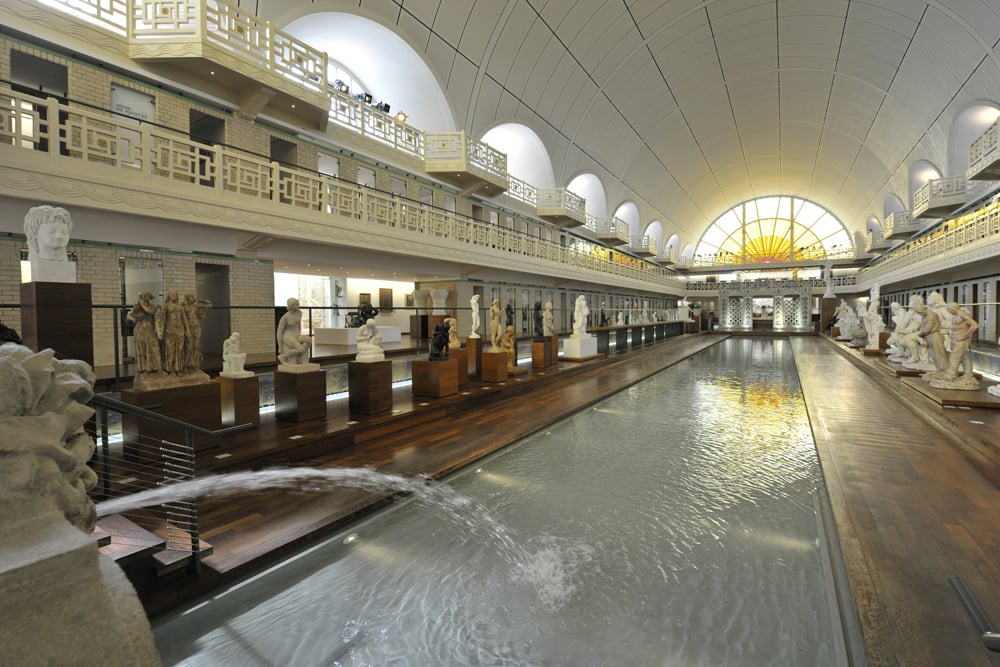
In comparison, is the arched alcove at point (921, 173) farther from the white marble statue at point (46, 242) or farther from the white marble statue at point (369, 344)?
the white marble statue at point (46, 242)

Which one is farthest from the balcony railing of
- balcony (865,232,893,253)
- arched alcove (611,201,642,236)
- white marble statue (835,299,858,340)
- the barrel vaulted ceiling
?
balcony (865,232,893,253)

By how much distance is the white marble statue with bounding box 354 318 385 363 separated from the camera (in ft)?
25.1

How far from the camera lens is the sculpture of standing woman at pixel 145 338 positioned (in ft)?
17.6

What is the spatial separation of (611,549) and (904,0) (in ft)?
87.0

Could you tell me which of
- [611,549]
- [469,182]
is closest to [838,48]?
[469,182]

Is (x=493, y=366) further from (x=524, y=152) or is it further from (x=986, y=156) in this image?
(x=986, y=156)

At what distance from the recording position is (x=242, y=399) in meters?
6.31

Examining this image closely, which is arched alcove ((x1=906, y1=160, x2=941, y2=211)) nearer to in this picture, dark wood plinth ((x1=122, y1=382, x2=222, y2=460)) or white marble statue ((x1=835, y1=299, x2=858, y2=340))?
white marble statue ((x1=835, y1=299, x2=858, y2=340))

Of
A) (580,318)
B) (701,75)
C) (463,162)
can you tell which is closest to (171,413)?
(580,318)

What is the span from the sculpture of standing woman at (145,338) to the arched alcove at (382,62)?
1048cm

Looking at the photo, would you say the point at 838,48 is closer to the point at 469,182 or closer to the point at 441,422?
the point at 469,182

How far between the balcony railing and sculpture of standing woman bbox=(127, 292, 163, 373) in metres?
2.88

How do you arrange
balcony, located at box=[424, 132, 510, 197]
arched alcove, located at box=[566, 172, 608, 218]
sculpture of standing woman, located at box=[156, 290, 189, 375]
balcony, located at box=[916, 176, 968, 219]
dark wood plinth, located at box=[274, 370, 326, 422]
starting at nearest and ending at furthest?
sculpture of standing woman, located at box=[156, 290, 189, 375] < dark wood plinth, located at box=[274, 370, 326, 422] < balcony, located at box=[424, 132, 510, 197] < balcony, located at box=[916, 176, 968, 219] < arched alcove, located at box=[566, 172, 608, 218]

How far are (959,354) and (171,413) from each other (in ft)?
39.0
